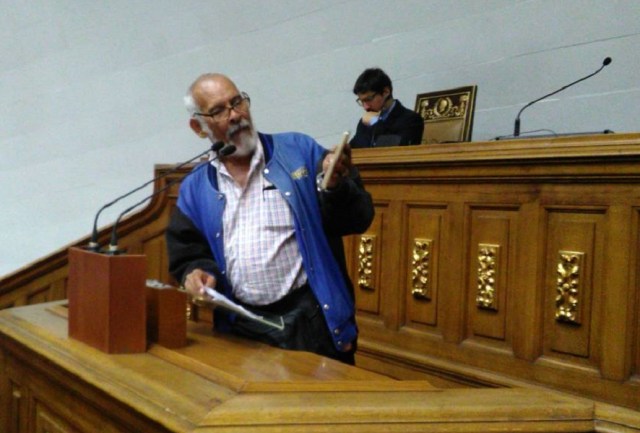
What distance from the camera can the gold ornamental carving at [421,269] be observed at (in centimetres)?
227

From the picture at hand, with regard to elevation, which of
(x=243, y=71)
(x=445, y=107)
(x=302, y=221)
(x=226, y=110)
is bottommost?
(x=302, y=221)

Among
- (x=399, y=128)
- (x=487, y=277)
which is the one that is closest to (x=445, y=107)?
(x=399, y=128)

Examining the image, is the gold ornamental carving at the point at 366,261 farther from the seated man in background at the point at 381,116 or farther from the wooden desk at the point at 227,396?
the wooden desk at the point at 227,396

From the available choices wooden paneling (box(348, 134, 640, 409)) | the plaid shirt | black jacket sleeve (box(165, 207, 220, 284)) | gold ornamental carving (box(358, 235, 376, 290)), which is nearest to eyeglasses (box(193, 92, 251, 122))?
the plaid shirt

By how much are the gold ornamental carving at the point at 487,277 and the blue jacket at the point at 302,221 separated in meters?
0.66

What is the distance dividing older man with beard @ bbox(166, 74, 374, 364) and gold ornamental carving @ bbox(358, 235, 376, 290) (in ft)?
2.79

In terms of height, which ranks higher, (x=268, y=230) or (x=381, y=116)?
(x=381, y=116)

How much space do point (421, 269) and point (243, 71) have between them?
8.16 ft

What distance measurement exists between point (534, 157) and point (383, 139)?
950 mm

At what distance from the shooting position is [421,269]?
7.54ft

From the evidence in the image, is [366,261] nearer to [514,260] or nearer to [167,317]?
[514,260]

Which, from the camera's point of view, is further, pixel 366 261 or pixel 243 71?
pixel 243 71

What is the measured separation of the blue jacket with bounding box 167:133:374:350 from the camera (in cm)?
150

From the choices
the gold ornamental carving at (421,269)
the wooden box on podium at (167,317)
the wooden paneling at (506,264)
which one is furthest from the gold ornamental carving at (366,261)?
the wooden box on podium at (167,317)
